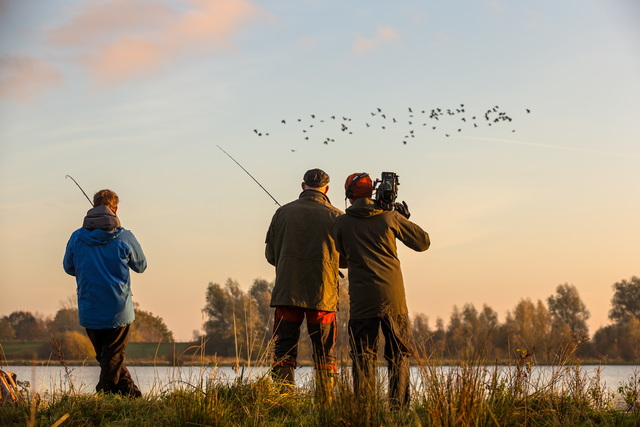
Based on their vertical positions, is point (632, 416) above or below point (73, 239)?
below

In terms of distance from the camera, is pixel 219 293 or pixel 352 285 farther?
pixel 219 293

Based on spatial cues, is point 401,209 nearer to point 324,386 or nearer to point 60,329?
point 324,386

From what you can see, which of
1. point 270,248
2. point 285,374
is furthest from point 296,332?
point 270,248

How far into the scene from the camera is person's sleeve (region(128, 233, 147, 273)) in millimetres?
7622

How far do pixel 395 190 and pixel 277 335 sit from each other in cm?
171

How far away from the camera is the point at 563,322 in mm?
55156

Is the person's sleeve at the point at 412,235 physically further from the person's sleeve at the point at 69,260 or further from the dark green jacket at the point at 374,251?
the person's sleeve at the point at 69,260

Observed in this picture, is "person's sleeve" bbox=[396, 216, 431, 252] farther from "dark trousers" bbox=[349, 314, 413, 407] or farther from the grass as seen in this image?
the grass

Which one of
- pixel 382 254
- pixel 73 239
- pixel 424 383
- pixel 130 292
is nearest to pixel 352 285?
pixel 382 254

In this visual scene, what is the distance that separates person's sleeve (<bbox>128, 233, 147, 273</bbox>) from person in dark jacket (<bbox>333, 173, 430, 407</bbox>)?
207 cm

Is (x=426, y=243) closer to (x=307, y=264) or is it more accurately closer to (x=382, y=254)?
(x=382, y=254)

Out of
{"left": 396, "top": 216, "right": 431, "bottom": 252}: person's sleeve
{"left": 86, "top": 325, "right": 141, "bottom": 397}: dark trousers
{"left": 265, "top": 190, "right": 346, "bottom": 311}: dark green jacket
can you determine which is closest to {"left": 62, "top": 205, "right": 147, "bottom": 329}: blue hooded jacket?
{"left": 86, "top": 325, "right": 141, "bottom": 397}: dark trousers

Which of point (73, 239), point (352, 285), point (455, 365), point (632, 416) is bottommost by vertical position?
point (632, 416)

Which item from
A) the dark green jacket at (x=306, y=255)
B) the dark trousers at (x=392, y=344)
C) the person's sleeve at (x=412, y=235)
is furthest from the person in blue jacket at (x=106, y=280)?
the person's sleeve at (x=412, y=235)
